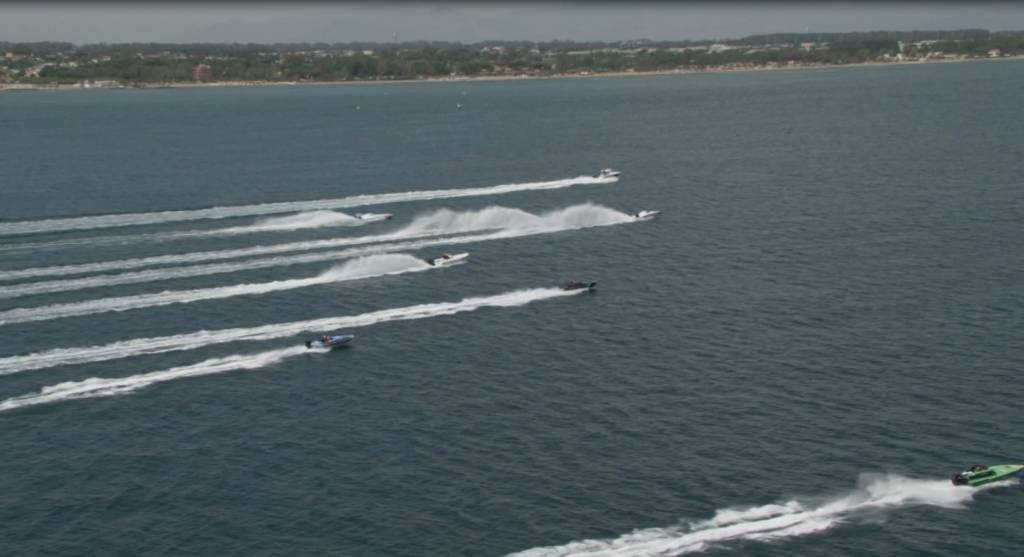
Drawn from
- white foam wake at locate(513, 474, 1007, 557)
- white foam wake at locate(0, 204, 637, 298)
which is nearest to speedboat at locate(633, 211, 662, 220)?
white foam wake at locate(0, 204, 637, 298)

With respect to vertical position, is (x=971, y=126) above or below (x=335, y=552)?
above

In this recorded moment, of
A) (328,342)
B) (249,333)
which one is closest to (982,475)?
(328,342)

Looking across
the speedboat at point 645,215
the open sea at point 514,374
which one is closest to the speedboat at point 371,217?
the open sea at point 514,374

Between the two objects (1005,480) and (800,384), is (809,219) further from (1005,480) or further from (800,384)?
(1005,480)

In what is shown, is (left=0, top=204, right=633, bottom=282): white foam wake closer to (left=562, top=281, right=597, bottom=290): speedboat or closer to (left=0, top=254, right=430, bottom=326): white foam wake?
(left=0, top=254, right=430, bottom=326): white foam wake

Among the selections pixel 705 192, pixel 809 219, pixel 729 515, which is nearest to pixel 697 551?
pixel 729 515

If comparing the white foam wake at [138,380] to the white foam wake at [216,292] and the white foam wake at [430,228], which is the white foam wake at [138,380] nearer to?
the white foam wake at [216,292]
